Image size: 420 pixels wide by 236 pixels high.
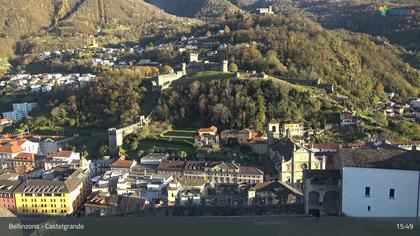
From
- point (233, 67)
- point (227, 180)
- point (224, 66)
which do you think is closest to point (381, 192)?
point (227, 180)

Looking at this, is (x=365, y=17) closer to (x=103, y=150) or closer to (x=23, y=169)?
(x=103, y=150)

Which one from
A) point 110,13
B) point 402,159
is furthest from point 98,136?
point 110,13

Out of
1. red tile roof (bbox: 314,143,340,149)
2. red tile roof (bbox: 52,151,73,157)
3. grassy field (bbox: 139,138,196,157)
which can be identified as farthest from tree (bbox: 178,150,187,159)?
red tile roof (bbox: 314,143,340,149)

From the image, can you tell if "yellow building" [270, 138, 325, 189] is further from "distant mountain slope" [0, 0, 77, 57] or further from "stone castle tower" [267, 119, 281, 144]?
"distant mountain slope" [0, 0, 77, 57]

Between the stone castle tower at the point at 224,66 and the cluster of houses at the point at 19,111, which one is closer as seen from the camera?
the stone castle tower at the point at 224,66

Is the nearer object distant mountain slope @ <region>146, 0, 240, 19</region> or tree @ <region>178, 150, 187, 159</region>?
tree @ <region>178, 150, 187, 159</region>

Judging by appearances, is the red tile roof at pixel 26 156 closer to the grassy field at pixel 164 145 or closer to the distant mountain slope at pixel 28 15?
the grassy field at pixel 164 145

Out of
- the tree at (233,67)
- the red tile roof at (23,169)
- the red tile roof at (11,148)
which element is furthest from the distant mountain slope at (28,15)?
the red tile roof at (23,169)
